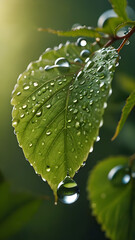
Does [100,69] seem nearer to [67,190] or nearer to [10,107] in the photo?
[67,190]

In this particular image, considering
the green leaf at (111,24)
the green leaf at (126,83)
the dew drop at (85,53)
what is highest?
the green leaf at (111,24)

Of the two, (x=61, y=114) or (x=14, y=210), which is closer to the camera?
(x=61, y=114)

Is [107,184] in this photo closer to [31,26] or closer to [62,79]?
[62,79]

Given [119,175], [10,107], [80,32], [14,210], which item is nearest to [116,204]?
[119,175]

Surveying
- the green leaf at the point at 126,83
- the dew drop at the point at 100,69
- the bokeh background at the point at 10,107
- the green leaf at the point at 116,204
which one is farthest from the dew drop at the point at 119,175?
the bokeh background at the point at 10,107

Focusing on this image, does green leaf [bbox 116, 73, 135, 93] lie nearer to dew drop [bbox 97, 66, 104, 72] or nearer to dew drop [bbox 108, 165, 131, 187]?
dew drop [bbox 108, 165, 131, 187]

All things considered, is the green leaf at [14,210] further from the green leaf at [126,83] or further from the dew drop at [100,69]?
the green leaf at [126,83]

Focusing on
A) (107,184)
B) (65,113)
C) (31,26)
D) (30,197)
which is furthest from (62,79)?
(31,26)
